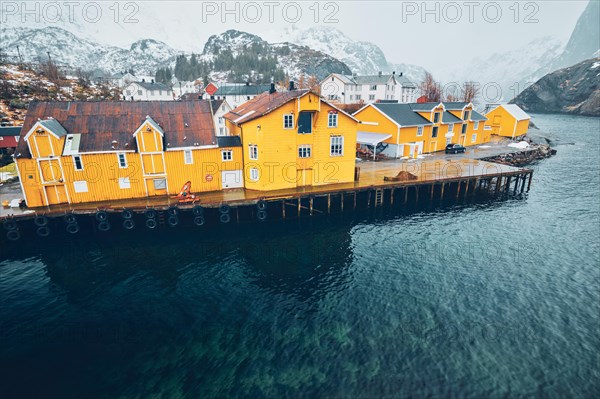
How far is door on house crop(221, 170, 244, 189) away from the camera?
3938 cm

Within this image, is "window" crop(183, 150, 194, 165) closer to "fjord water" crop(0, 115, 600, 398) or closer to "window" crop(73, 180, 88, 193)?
"fjord water" crop(0, 115, 600, 398)

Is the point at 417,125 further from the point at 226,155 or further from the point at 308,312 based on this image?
the point at 308,312

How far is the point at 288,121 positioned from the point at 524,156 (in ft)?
175

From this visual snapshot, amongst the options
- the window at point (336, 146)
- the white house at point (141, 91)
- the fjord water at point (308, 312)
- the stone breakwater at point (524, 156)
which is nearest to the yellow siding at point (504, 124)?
the stone breakwater at point (524, 156)

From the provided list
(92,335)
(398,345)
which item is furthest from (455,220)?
(92,335)

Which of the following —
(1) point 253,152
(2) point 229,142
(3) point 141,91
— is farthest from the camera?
(3) point 141,91

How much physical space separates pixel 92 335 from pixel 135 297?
4.27 m

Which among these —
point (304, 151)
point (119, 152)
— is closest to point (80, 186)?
point (119, 152)

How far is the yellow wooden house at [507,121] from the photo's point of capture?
80.1m

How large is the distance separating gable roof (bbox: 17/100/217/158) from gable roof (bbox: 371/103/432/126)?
108ft

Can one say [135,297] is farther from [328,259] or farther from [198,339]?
[328,259]

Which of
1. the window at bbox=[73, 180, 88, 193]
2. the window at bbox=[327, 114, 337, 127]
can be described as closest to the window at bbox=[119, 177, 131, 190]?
the window at bbox=[73, 180, 88, 193]

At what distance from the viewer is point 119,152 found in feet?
115

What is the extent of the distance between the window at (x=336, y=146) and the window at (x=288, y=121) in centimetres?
544
